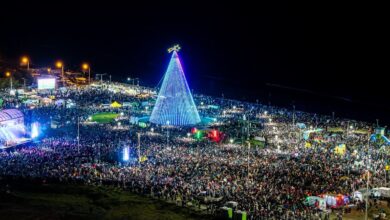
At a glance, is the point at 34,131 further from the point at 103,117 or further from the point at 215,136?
the point at 215,136

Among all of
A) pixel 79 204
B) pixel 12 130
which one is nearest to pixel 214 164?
pixel 79 204

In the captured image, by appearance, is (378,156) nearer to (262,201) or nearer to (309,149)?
(309,149)

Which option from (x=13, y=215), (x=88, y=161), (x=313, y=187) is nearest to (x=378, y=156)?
(x=313, y=187)

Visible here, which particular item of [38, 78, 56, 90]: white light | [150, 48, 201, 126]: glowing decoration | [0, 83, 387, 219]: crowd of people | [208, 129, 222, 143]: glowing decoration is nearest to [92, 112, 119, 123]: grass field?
[0, 83, 387, 219]: crowd of people

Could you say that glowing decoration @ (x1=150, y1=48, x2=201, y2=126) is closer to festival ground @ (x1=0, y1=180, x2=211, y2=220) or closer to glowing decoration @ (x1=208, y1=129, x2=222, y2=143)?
glowing decoration @ (x1=208, y1=129, x2=222, y2=143)

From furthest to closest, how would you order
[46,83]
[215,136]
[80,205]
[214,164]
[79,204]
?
1. [46,83]
2. [215,136]
3. [214,164]
4. [79,204]
5. [80,205]

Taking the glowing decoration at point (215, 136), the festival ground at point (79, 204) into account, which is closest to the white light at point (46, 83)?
the glowing decoration at point (215, 136)
